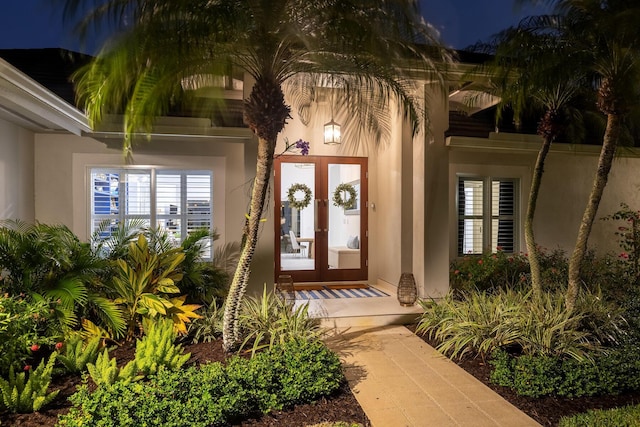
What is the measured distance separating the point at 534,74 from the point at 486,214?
15.0ft

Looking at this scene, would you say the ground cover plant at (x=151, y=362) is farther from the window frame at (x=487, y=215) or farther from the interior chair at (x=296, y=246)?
the window frame at (x=487, y=215)

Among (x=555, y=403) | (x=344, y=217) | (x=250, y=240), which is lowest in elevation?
(x=555, y=403)

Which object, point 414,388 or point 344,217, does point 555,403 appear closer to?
point 414,388

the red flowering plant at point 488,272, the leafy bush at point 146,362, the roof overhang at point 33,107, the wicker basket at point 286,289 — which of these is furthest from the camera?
the red flowering plant at point 488,272

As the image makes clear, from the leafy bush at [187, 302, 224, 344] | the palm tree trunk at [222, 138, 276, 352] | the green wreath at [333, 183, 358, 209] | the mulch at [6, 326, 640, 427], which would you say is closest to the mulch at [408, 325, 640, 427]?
the mulch at [6, 326, 640, 427]

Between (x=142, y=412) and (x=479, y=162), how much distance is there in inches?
323

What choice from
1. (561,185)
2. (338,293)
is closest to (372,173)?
(338,293)

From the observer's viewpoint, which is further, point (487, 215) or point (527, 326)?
point (487, 215)

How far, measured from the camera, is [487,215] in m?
9.45

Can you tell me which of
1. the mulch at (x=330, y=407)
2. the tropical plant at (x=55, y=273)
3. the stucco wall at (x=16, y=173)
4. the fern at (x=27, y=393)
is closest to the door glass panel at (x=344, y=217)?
the mulch at (x=330, y=407)

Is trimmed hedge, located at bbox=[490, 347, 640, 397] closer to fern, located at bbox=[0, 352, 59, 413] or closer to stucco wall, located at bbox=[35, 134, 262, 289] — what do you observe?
stucco wall, located at bbox=[35, 134, 262, 289]

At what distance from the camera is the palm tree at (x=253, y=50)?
3959mm

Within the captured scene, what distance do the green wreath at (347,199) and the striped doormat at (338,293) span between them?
1954mm

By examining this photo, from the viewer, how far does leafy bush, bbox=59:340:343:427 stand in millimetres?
3266
